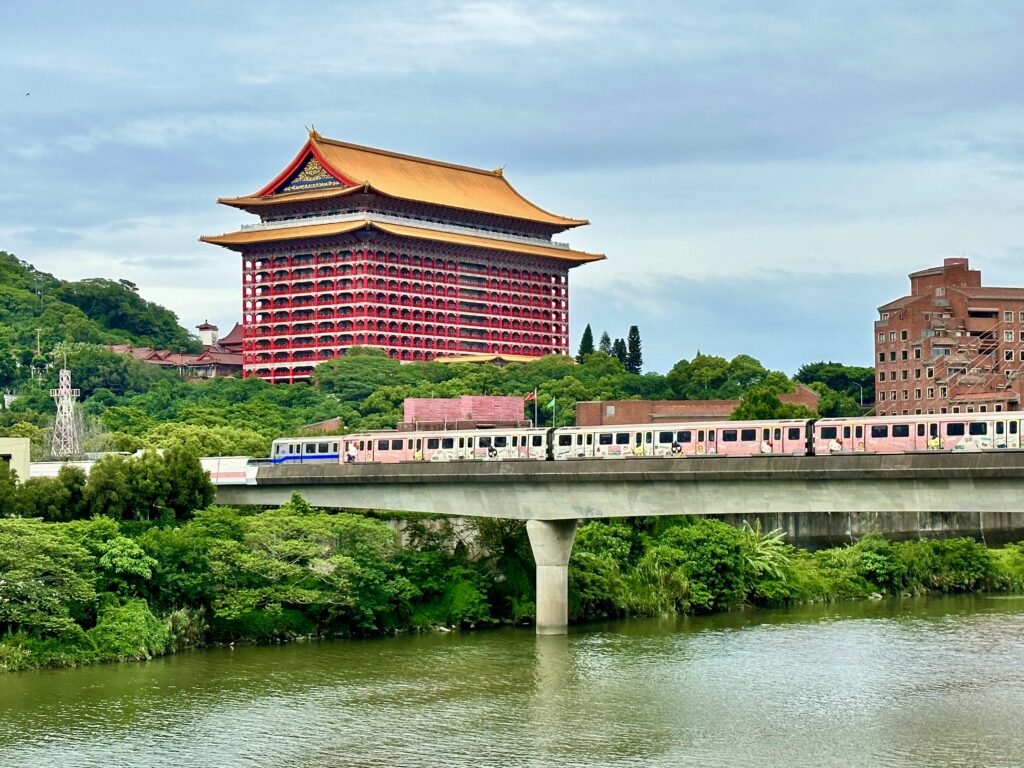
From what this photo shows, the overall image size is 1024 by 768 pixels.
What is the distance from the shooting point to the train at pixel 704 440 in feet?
220

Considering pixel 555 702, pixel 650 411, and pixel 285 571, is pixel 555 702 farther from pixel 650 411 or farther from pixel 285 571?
pixel 650 411

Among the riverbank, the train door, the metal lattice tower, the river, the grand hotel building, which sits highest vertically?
Answer: the grand hotel building

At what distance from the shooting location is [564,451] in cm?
7888

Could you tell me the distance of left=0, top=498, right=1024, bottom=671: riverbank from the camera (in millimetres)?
65938

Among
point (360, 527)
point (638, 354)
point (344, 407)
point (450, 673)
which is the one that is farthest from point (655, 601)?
point (638, 354)

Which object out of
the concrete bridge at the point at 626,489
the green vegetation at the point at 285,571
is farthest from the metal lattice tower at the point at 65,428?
the green vegetation at the point at 285,571

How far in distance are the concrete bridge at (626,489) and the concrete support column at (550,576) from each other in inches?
1.6

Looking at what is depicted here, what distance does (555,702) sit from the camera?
56688mm

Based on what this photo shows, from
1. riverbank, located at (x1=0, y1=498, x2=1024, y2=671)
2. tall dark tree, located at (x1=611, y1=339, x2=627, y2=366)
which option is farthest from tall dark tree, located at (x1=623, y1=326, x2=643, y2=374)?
riverbank, located at (x1=0, y1=498, x2=1024, y2=671)

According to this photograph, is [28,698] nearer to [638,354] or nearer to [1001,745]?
[1001,745]

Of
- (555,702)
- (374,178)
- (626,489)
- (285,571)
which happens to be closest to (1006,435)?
(626,489)

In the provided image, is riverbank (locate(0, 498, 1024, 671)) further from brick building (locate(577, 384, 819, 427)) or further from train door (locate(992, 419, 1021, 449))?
brick building (locate(577, 384, 819, 427))

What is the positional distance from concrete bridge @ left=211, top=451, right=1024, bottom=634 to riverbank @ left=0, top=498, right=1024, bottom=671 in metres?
2.71

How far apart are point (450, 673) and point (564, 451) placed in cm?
1798
